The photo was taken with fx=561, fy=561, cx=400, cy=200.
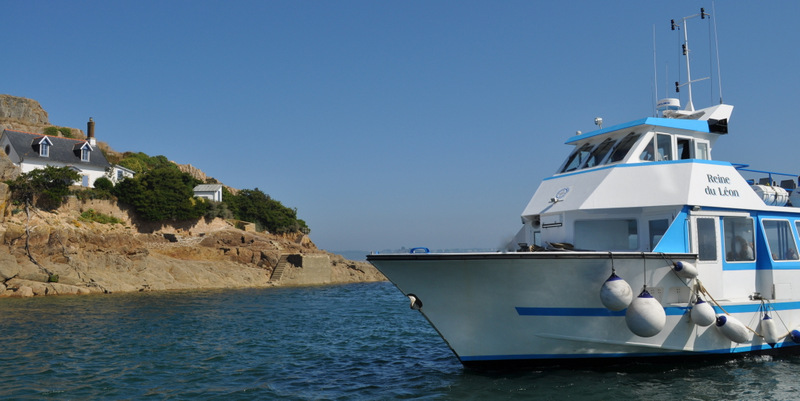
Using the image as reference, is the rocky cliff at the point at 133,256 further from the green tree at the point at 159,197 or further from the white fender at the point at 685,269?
the white fender at the point at 685,269

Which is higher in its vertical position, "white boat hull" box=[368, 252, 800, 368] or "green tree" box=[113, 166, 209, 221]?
"green tree" box=[113, 166, 209, 221]

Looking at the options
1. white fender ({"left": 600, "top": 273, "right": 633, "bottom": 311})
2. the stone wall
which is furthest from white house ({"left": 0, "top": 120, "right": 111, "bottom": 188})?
white fender ({"left": 600, "top": 273, "right": 633, "bottom": 311})

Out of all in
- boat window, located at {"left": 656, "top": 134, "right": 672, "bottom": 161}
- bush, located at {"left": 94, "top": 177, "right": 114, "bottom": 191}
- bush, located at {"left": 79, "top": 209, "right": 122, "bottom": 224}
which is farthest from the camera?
bush, located at {"left": 94, "top": 177, "right": 114, "bottom": 191}

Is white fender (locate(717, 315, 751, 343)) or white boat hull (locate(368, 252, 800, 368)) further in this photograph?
white fender (locate(717, 315, 751, 343))

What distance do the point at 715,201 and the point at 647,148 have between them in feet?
5.40

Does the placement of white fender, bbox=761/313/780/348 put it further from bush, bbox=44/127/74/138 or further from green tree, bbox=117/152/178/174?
bush, bbox=44/127/74/138

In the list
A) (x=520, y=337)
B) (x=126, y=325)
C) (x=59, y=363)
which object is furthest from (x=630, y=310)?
(x=126, y=325)

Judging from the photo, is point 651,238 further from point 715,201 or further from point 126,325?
point 126,325

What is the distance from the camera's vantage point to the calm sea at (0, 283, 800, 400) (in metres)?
9.28

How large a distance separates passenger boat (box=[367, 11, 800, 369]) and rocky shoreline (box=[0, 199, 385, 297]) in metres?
25.8

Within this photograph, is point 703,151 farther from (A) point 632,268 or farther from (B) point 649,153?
(A) point 632,268

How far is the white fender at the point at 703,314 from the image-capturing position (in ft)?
31.6

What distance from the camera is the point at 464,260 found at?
9336mm

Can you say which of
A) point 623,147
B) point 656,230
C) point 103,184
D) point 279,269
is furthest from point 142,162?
point 656,230
